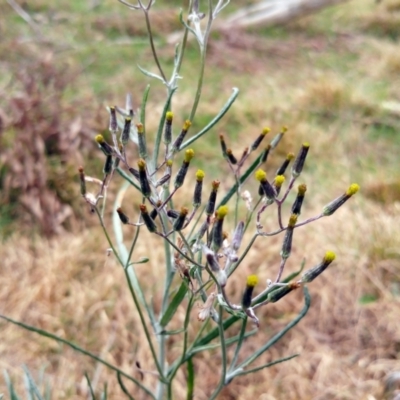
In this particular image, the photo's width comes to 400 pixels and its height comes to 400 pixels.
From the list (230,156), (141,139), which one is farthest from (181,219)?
(230,156)

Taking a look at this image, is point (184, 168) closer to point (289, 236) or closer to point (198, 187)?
point (198, 187)

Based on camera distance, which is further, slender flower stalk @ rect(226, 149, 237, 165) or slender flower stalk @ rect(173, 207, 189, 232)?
slender flower stalk @ rect(226, 149, 237, 165)

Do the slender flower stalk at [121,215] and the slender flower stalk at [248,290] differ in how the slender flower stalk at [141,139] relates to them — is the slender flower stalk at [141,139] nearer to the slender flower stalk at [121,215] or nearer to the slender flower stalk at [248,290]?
the slender flower stalk at [121,215]

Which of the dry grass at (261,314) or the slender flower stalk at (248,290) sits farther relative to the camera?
the dry grass at (261,314)

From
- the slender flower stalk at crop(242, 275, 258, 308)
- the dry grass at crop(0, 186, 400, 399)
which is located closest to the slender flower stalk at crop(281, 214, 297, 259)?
the slender flower stalk at crop(242, 275, 258, 308)

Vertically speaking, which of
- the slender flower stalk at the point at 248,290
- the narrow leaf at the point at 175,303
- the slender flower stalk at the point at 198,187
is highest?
the slender flower stalk at the point at 198,187

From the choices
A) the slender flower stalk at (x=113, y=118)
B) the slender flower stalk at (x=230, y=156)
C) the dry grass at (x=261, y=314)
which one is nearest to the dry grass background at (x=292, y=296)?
the dry grass at (x=261, y=314)

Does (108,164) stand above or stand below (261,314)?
above

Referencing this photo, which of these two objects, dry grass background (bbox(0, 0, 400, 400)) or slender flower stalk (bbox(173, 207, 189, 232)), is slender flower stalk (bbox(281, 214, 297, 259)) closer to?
slender flower stalk (bbox(173, 207, 189, 232))

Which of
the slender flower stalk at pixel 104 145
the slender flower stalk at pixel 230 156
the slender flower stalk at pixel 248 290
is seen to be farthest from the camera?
the slender flower stalk at pixel 230 156

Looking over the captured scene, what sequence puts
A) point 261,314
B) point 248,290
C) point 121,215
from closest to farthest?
point 248,290, point 121,215, point 261,314

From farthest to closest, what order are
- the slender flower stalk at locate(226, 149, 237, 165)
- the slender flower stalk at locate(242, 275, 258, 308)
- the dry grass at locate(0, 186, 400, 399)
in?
the dry grass at locate(0, 186, 400, 399) < the slender flower stalk at locate(226, 149, 237, 165) < the slender flower stalk at locate(242, 275, 258, 308)

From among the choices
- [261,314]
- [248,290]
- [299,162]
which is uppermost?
[299,162]
